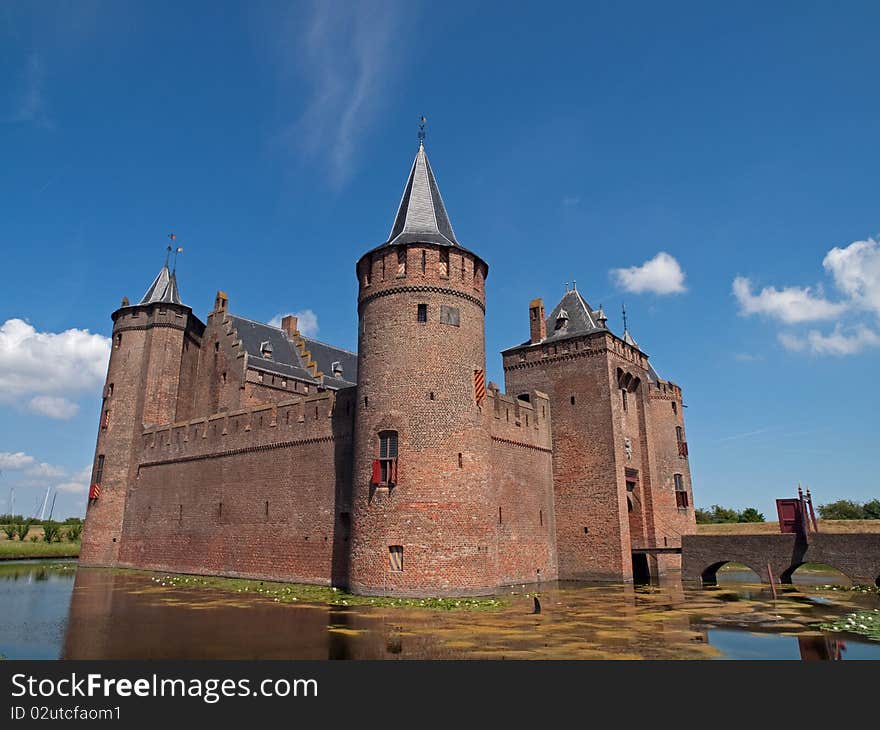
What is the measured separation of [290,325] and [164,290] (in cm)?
790

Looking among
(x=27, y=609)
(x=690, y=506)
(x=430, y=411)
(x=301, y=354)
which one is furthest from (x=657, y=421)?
(x=27, y=609)

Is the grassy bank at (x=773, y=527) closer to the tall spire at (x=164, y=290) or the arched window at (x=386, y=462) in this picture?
the arched window at (x=386, y=462)

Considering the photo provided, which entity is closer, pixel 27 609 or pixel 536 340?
pixel 27 609

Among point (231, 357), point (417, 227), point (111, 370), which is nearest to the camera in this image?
point (417, 227)

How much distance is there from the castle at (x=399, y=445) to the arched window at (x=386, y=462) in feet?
0.20

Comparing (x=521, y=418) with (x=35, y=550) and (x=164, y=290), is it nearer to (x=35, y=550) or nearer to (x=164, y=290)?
(x=164, y=290)

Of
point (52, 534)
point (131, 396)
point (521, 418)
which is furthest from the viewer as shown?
point (52, 534)

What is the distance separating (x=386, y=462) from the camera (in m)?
20.8

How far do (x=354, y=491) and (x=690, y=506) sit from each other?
21.6m

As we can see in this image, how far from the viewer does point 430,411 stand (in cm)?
2089

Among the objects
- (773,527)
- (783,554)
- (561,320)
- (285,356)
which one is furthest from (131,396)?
(773,527)

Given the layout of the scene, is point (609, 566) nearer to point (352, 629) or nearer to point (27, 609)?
point (352, 629)

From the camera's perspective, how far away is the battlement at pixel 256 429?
989 inches

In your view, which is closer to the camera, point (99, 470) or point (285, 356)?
point (99, 470)
